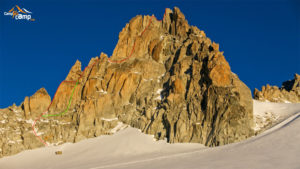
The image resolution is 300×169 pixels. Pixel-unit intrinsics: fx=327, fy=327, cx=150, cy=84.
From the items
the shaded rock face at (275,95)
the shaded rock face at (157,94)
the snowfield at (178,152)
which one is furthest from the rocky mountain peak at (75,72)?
the shaded rock face at (275,95)

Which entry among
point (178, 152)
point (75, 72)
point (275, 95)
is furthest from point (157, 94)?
point (275, 95)

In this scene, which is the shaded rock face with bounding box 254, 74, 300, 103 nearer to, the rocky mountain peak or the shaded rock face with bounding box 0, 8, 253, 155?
the shaded rock face with bounding box 0, 8, 253, 155

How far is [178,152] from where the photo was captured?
46750 millimetres

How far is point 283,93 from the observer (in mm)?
77062

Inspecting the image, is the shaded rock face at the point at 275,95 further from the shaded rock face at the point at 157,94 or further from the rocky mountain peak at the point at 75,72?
the rocky mountain peak at the point at 75,72

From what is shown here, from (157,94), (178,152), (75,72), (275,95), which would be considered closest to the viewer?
(178,152)

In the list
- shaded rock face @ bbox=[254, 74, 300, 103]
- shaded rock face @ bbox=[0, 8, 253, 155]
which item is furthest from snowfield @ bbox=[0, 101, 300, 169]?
shaded rock face @ bbox=[254, 74, 300, 103]

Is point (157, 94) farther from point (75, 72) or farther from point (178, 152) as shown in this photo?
point (75, 72)

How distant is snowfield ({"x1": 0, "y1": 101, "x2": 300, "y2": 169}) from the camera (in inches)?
1437

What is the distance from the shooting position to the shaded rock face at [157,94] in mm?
50250

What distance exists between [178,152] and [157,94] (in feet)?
57.0

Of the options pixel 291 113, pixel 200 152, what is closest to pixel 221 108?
pixel 200 152

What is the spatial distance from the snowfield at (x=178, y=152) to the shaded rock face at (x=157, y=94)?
2.52m

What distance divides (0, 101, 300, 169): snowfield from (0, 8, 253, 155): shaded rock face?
8.26ft
